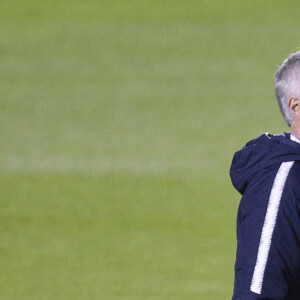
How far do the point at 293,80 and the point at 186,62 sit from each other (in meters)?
2.21

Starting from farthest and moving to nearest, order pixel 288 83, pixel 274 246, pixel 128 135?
pixel 128 135
pixel 288 83
pixel 274 246

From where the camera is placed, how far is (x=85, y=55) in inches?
156

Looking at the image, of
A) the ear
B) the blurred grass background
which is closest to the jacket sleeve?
the ear

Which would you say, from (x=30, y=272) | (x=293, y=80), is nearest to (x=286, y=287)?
(x=293, y=80)

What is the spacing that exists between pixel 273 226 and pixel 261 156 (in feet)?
0.55

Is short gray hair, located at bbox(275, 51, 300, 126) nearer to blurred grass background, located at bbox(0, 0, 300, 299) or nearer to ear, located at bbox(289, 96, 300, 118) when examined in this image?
ear, located at bbox(289, 96, 300, 118)

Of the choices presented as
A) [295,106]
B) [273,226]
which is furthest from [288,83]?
[273,226]

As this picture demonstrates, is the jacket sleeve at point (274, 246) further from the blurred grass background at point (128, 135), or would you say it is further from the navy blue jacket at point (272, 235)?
the blurred grass background at point (128, 135)

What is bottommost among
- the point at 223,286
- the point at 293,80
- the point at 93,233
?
the point at 223,286

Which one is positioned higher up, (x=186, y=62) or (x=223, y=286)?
(x=186, y=62)

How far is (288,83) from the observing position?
1.68 m

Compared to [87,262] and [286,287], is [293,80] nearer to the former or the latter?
[286,287]

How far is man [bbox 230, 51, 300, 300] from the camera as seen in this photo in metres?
1.56

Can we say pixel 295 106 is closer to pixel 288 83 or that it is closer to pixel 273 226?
pixel 288 83
